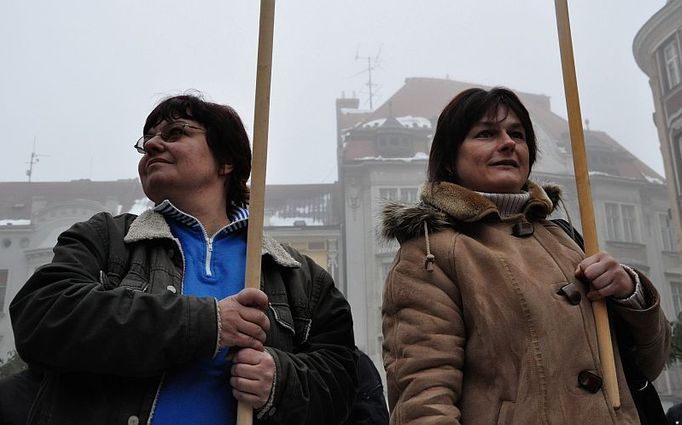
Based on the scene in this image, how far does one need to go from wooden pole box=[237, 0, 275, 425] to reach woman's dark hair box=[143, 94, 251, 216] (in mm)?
311

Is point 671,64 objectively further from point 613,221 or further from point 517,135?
point 517,135

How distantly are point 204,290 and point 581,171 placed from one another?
816mm

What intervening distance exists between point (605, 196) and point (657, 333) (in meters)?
13.3

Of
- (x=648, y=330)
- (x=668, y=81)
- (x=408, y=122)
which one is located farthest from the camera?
(x=408, y=122)

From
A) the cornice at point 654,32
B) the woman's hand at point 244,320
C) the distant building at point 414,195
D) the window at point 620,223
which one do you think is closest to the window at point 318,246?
the distant building at point 414,195

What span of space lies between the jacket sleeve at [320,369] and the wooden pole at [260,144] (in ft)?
0.57

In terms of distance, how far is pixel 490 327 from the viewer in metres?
1.30

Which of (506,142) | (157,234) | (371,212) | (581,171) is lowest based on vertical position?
(157,234)

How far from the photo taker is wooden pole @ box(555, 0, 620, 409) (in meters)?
1.28

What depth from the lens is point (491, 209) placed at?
1461mm

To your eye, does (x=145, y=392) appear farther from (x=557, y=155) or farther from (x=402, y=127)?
(x=402, y=127)

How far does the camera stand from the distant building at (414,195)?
1327 cm

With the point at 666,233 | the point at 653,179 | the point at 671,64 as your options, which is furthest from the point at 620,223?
the point at 671,64

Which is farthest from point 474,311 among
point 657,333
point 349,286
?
point 349,286
